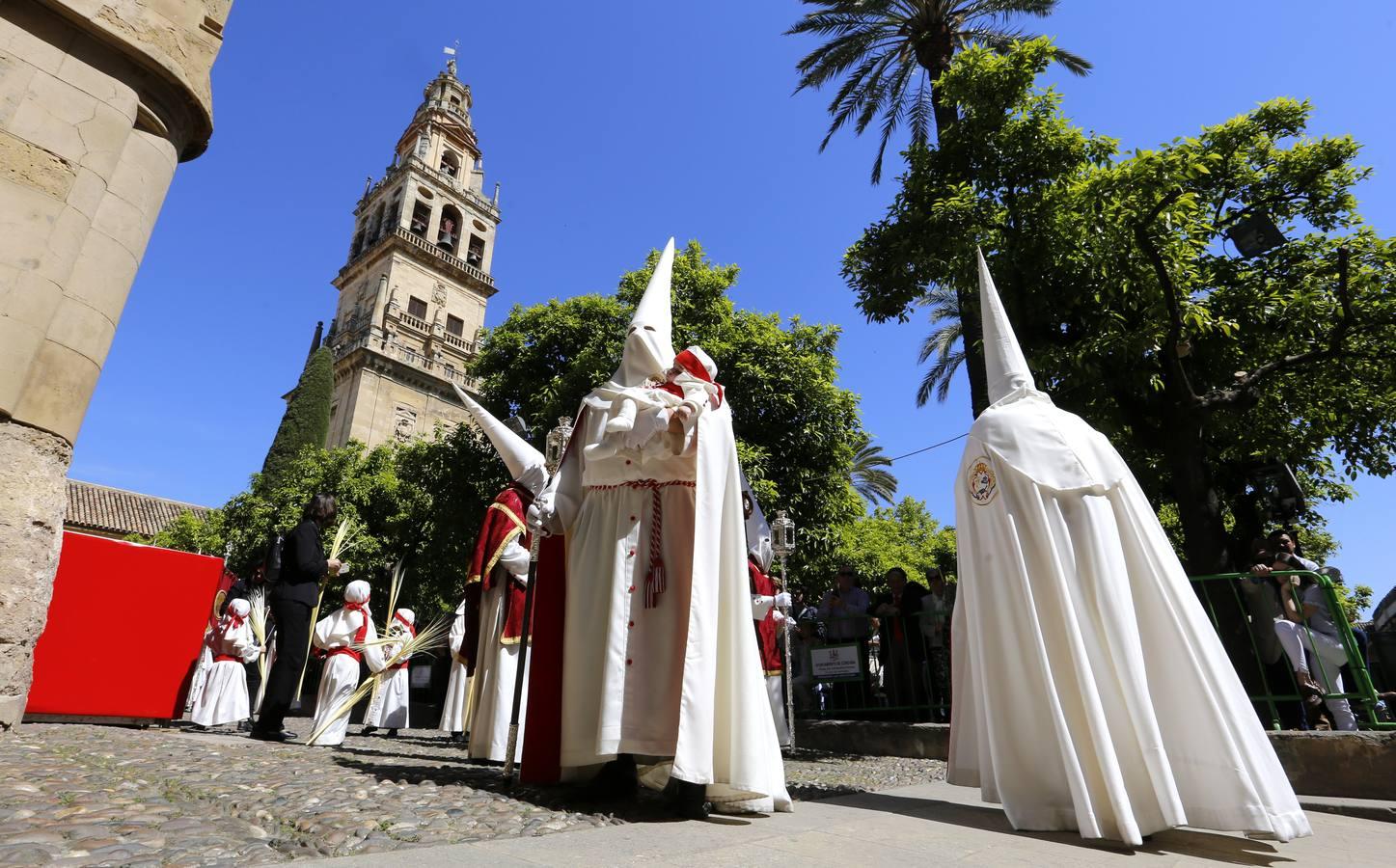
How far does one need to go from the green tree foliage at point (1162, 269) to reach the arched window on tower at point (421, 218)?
126 ft

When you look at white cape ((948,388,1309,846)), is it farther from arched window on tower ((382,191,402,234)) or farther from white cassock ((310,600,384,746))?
arched window on tower ((382,191,402,234))

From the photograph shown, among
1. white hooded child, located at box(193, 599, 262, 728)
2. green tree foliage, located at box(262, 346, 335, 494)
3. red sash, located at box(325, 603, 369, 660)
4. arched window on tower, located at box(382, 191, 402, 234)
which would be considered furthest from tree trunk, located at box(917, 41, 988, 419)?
arched window on tower, located at box(382, 191, 402, 234)

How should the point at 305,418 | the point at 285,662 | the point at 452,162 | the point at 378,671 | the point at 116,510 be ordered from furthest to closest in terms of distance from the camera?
1. the point at 452,162
2. the point at 116,510
3. the point at 305,418
4. the point at 378,671
5. the point at 285,662

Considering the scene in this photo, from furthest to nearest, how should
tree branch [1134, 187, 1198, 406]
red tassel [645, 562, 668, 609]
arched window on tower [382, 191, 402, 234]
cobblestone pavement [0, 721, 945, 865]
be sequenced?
arched window on tower [382, 191, 402, 234] < tree branch [1134, 187, 1198, 406] < red tassel [645, 562, 668, 609] < cobblestone pavement [0, 721, 945, 865]

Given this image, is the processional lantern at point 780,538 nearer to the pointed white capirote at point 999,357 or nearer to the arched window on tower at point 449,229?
the pointed white capirote at point 999,357

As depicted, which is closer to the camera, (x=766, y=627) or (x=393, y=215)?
(x=766, y=627)

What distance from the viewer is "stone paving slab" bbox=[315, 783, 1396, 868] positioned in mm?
2186

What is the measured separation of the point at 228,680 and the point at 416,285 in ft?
116

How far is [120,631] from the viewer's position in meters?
6.96

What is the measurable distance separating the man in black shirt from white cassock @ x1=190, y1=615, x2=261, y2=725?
10.5ft

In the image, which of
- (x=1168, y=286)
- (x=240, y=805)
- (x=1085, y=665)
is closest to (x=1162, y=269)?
(x=1168, y=286)

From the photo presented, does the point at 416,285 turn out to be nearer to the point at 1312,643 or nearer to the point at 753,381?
the point at 753,381

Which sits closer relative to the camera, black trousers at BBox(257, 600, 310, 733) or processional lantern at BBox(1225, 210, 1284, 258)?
black trousers at BBox(257, 600, 310, 733)

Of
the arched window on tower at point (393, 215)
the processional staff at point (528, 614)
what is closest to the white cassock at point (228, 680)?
the processional staff at point (528, 614)
